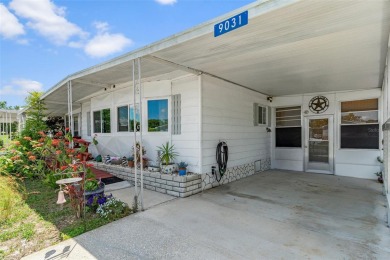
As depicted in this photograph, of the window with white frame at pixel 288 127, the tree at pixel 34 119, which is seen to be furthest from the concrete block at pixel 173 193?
the tree at pixel 34 119

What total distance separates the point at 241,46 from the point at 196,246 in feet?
9.70

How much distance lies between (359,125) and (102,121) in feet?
28.2

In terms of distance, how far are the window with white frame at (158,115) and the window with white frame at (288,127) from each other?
15.2 feet

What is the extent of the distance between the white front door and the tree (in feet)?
30.3

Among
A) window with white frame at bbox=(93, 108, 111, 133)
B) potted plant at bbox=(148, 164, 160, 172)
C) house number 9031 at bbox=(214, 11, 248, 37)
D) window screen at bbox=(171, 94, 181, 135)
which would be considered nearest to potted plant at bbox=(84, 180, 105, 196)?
potted plant at bbox=(148, 164, 160, 172)

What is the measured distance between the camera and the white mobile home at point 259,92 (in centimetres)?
274

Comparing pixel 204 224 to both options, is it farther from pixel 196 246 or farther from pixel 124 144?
pixel 124 144

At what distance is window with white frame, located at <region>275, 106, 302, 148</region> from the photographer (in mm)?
7555

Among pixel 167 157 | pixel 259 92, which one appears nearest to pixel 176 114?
pixel 167 157

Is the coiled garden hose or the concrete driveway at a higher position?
the coiled garden hose

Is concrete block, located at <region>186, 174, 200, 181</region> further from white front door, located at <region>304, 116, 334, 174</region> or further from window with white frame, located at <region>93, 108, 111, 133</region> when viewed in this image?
white front door, located at <region>304, 116, 334, 174</region>

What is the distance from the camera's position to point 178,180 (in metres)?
4.55

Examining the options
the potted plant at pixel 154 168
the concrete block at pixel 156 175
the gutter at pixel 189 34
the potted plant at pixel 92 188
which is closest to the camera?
the gutter at pixel 189 34

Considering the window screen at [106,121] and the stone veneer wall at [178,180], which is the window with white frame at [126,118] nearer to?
the window screen at [106,121]
